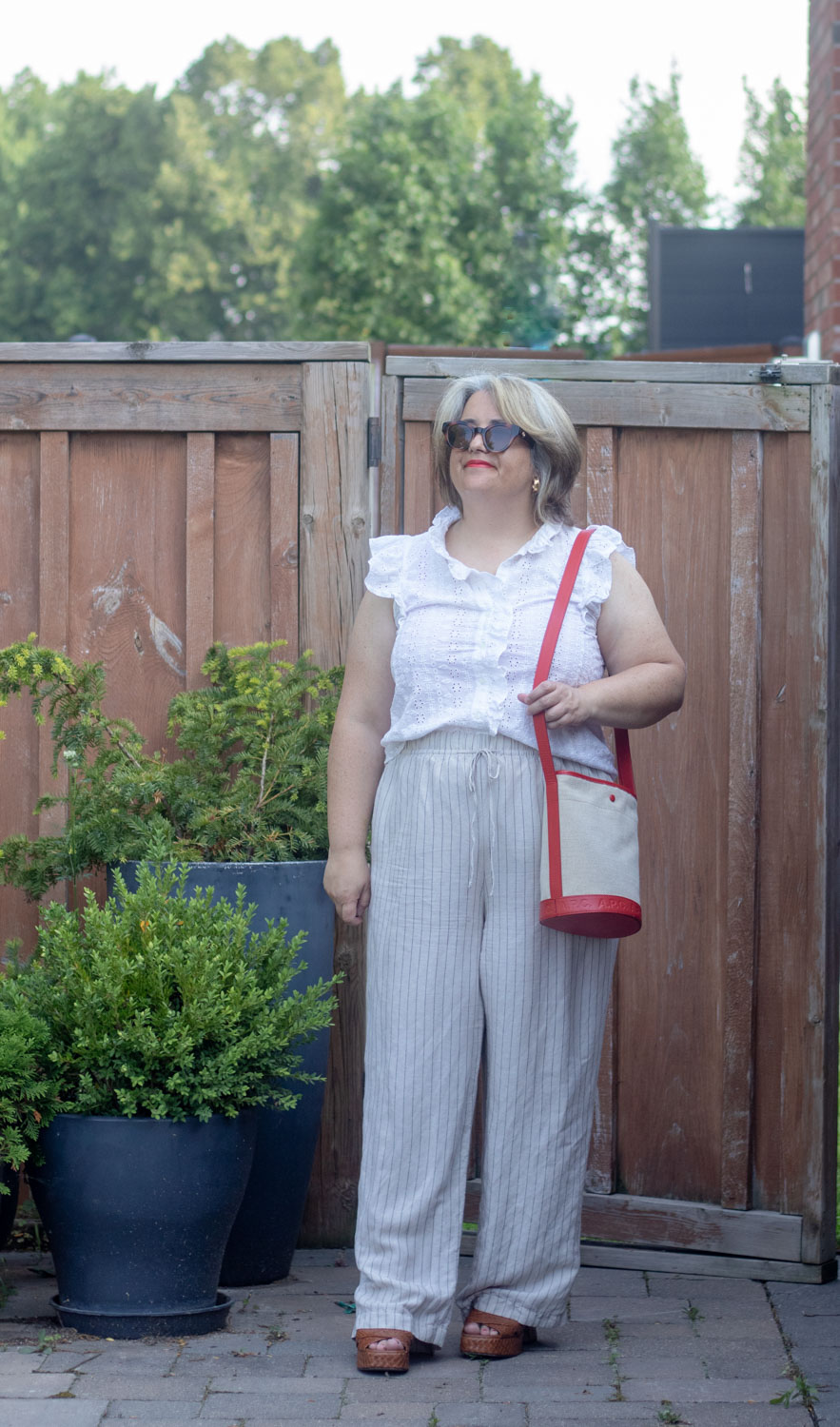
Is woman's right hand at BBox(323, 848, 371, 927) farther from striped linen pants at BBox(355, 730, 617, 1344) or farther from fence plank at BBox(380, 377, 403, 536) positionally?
fence plank at BBox(380, 377, 403, 536)

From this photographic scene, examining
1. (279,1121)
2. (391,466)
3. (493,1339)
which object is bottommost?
(493,1339)

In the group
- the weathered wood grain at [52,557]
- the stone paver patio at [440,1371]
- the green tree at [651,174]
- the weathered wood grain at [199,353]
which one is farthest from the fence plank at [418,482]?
the green tree at [651,174]

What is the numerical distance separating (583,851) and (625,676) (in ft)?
1.14

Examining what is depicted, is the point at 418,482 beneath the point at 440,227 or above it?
beneath

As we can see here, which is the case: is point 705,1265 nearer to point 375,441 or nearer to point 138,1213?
point 138,1213

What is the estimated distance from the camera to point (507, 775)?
295 centimetres

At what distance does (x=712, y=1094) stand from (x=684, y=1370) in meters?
0.95

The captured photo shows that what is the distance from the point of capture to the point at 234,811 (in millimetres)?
3496

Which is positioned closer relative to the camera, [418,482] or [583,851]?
[583,851]

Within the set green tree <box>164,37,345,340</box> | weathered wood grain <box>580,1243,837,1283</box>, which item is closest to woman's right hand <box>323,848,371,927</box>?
weathered wood grain <box>580,1243,837,1283</box>

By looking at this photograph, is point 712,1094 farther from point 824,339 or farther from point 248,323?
point 248,323

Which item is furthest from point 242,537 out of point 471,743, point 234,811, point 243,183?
point 243,183

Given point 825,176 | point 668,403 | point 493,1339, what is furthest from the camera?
point 825,176

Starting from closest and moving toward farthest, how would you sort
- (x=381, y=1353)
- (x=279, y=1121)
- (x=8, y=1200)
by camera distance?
(x=381, y=1353) → (x=8, y=1200) → (x=279, y=1121)
